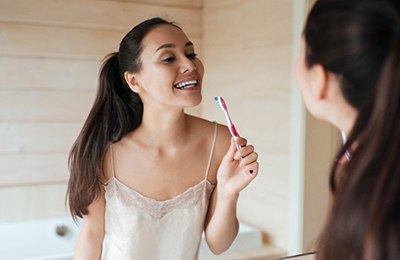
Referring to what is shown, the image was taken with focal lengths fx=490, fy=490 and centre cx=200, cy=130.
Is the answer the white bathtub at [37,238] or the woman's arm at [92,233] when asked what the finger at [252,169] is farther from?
the white bathtub at [37,238]

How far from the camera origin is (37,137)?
2.00m

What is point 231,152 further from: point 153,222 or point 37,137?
point 37,137

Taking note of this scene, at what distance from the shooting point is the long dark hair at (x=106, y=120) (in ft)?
3.32

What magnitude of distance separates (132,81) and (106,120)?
0.34ft

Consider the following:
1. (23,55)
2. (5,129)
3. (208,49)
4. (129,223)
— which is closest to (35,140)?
(5,129)

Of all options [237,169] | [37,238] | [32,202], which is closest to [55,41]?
[32,202]

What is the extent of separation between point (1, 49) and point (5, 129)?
315mm

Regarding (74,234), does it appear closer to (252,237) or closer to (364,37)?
(252,237)

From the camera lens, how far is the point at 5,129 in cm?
195

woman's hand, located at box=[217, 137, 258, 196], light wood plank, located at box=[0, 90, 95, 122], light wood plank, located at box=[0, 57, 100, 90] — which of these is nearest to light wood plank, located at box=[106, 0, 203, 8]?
light wood plank, located at box=[0, 57, 100, 90]

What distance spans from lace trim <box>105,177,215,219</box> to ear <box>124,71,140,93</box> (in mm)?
197

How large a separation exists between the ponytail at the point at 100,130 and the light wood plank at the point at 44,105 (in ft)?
3.28

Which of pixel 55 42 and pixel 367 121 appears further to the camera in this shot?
pixel 55 42

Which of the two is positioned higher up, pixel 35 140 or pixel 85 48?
pixel 85 48
